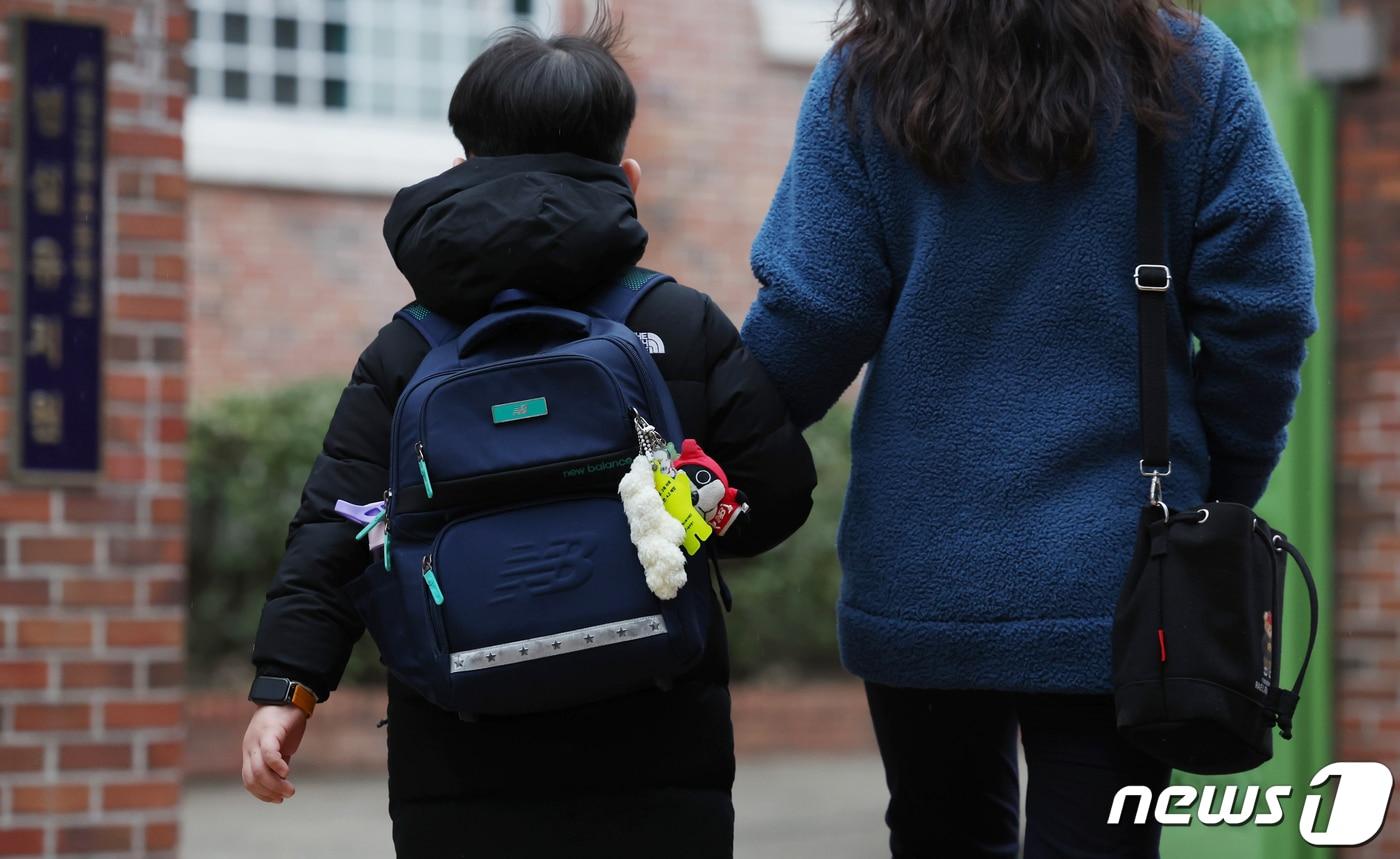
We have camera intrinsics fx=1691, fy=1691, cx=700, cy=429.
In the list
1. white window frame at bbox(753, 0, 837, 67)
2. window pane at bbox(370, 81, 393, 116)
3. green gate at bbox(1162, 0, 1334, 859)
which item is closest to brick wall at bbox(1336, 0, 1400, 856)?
green gate at bbox(1162, 0, 1334, 859)

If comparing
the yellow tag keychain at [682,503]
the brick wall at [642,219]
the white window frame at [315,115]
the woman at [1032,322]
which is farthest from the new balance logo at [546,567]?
the white window frame at [315,115]

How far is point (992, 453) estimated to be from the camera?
2.15m

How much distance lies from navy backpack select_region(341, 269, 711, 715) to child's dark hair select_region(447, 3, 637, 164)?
299mm

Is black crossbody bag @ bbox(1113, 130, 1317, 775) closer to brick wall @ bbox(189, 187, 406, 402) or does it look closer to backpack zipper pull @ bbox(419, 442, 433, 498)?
backpack zipper pull @ bbox(419, 442, 433, 498)

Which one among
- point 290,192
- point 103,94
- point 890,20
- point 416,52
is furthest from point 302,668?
point 416,52

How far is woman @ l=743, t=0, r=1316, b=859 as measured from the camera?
211cm

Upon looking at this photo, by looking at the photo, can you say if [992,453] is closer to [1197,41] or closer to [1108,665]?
[1108,665]

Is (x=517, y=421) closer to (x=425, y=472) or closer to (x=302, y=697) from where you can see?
(x=425, y=472)

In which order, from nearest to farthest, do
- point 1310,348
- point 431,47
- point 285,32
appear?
point 1310,348, point 285,32, point 431,47

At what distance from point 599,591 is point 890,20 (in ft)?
2.84

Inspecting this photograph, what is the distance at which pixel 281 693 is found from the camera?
209 cm

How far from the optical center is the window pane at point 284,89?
952cm

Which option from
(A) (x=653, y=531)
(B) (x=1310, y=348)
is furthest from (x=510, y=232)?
(B) (x=1310, y=348)

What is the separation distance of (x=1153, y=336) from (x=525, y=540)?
0.82 metres
